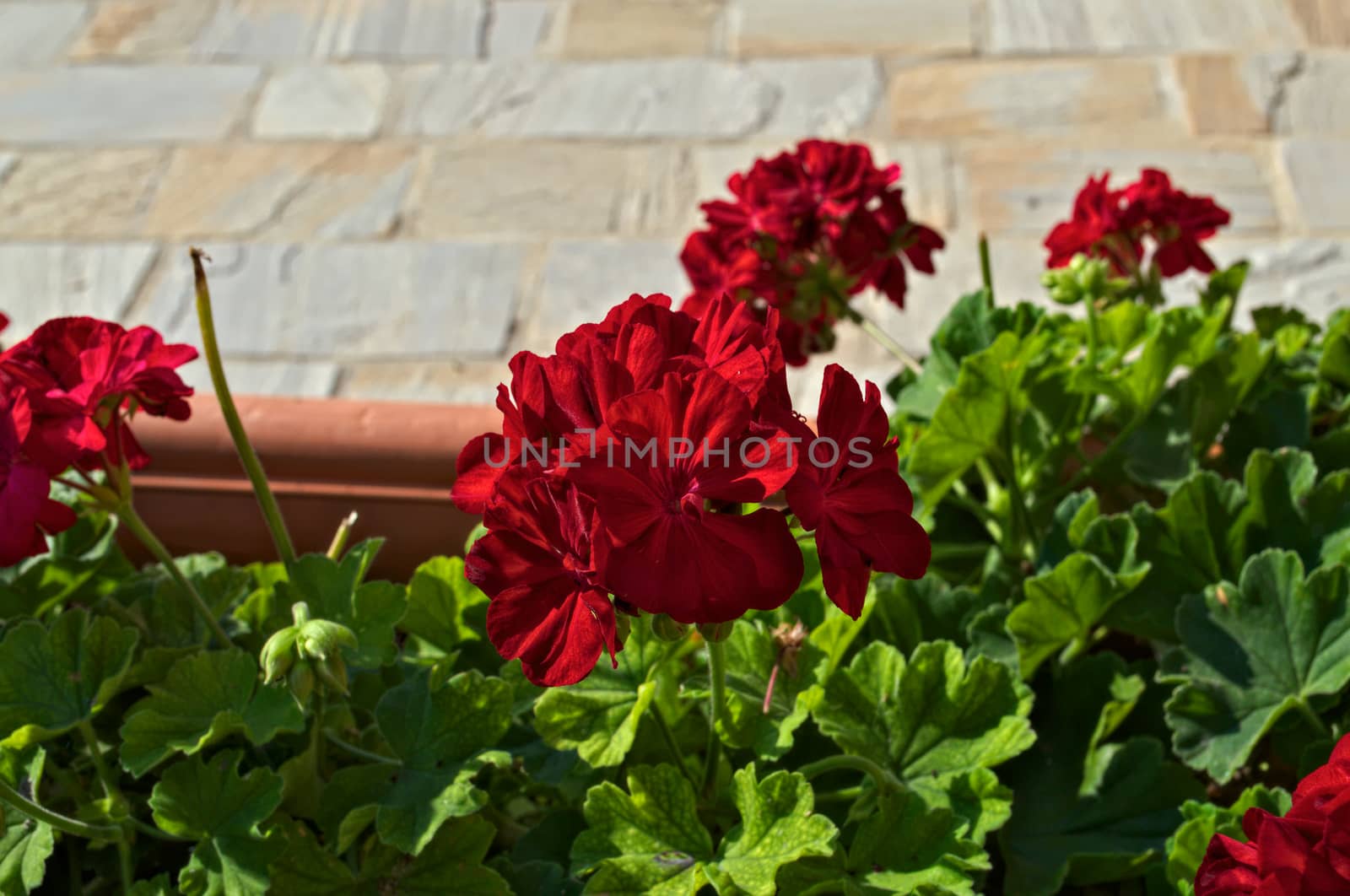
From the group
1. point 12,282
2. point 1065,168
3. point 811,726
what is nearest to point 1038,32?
point 1065,168

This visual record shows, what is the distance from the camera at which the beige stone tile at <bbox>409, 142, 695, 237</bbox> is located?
A: 228cm

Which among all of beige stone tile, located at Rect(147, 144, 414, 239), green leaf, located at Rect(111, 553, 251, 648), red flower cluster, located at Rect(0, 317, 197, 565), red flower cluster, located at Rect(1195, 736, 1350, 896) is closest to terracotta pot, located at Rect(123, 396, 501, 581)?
green leaf, located at Rect(111, 553, 251, 648)

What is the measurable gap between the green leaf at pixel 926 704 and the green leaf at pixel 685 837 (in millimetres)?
102

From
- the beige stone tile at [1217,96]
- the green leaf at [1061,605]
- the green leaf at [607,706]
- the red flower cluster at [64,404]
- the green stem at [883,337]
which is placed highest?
the beige stone tile at [1217,96]

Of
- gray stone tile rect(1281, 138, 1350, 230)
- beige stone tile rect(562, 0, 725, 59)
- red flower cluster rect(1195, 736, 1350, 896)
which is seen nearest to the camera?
red flower cluster rect(1195, 736, 1350, 896)

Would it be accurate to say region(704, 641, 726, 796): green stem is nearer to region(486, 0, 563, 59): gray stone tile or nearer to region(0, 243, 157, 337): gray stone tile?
region(0, 243, 157, 337): gray stone tile

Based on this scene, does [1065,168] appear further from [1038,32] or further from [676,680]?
[676,680]

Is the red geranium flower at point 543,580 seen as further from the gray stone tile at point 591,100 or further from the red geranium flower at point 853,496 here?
the gray stone tile at point 591,100

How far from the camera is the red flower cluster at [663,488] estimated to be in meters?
0.52

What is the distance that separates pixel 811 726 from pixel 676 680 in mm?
89

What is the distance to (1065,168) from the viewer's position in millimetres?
2301

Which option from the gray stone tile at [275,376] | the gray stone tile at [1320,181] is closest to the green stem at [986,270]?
the gray stone tile at [275,376]

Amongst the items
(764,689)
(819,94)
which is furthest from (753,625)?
(819,94)

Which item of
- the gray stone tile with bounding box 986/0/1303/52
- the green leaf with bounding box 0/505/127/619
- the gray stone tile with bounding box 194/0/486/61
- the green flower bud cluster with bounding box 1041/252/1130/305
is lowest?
the green leaf with bounding box 0/505/127/619
